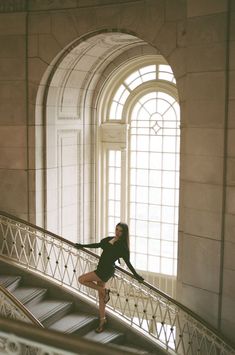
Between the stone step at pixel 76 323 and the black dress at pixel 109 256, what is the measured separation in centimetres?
123

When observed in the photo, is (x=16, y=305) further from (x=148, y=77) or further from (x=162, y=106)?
(x=148, y=77)

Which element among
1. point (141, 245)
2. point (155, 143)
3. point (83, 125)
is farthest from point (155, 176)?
point (83, 125)

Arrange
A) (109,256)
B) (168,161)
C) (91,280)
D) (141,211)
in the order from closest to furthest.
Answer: (109,256), (91,280), (168,161), (141,211)

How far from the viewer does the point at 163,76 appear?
13.0m

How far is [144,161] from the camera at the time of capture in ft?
44.2

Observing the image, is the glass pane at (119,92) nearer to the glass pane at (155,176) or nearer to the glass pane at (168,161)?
the glass pane at (155,176)

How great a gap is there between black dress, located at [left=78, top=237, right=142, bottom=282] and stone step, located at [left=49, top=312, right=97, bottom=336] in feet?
4.03

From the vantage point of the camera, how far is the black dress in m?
8.59

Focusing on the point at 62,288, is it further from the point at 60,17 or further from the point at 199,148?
the point at 60,17

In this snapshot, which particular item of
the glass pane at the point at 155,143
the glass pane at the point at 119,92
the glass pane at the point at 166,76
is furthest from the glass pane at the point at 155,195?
the glass pane at the point at 166,76

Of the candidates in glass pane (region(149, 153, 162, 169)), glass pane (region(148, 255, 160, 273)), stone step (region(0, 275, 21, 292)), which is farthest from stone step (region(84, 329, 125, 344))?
glass pane (region(149, 153, 162, 169))

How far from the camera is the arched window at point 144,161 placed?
13047 millimetres

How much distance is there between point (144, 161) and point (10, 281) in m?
4.85

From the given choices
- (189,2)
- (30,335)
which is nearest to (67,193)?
(189,2)
